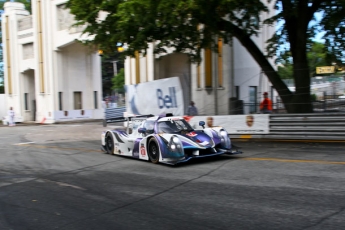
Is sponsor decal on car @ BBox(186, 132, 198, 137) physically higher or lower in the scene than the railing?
lower

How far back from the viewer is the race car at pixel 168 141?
29.8ft

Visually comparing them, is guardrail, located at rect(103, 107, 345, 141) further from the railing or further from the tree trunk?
the tree trunk

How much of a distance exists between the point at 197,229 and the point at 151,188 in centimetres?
248

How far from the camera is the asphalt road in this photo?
16.4 feet

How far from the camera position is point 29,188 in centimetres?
758

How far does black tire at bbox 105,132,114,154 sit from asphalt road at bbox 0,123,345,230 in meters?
1.14

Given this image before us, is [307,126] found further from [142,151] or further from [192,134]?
[142,151]

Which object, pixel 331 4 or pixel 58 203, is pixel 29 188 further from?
pixel 331 4

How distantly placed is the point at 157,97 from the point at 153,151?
7.44 metres

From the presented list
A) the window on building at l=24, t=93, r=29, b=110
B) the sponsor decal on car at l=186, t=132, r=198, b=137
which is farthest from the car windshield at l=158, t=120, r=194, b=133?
the window on building at l=24, t=93, r=29, b=110

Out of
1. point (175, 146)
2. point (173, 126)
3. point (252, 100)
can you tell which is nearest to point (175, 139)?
point (175, 146)

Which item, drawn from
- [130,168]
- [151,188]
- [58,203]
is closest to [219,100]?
[130,168]

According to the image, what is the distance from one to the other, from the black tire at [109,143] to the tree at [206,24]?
3594 mm

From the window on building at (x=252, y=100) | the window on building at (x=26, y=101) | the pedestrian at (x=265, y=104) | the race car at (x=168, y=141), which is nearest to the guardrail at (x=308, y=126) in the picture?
the pedestrian at (x=265, y=104)
